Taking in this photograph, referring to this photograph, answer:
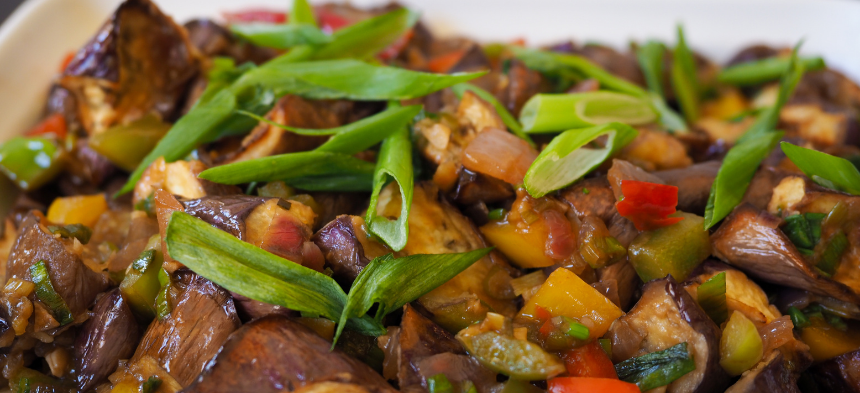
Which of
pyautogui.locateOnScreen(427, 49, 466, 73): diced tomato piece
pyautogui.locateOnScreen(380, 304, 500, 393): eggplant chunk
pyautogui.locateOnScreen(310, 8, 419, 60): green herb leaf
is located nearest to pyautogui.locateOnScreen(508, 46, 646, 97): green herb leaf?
pyautogui.locateOnScreen(427, 49, 466, 73): diced tomato piece

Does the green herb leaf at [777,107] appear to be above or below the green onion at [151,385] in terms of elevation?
above

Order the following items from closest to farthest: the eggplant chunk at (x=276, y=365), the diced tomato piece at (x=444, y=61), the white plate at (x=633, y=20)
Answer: the eggplant chunk at (x=276, y=365)
the diced tomato piece at (x=444, y=61)
the white plate at (x=633, y=20)

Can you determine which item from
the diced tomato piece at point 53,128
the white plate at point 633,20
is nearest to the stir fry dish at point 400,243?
the diced tomato piece at point 53,128

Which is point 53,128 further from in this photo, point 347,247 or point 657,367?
point 657,367

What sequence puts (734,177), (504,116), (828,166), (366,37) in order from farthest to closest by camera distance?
(366,37) < (504,116) < (734,177) < (828,166)

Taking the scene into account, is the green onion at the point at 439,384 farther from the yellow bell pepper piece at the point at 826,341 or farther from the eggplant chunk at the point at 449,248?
the yellow bell pepper piece at the point at 826,341

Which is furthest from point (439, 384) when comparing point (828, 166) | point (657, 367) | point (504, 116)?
point (828, 166)

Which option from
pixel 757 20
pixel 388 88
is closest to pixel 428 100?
pixel 388 88
